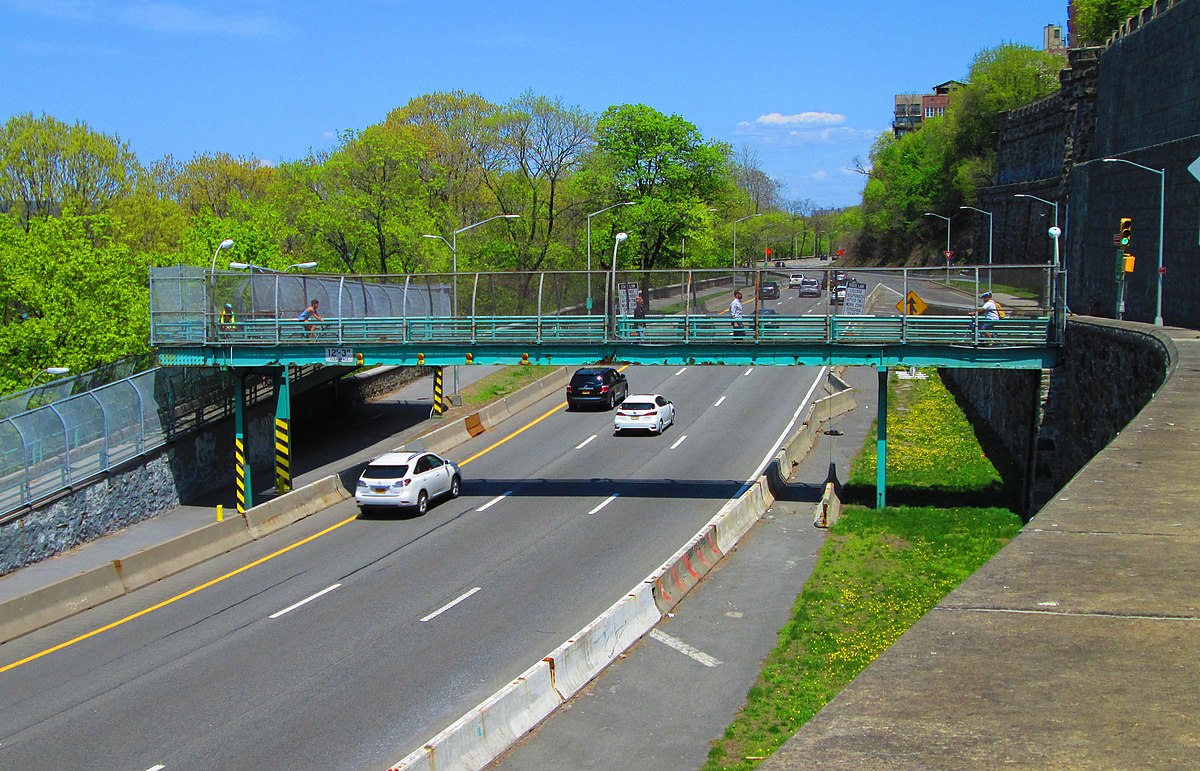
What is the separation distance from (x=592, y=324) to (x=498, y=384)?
2200 cm

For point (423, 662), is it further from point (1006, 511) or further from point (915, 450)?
point (915, 450)

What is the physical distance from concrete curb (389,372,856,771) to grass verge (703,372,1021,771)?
93.3 inches

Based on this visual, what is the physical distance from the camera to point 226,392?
40.7m

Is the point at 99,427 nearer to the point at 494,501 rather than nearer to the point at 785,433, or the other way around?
the point at 494,501

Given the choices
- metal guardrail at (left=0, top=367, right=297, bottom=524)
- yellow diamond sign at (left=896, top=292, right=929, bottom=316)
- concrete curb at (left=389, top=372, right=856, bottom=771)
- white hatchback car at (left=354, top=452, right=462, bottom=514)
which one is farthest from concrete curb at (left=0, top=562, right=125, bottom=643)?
yellow diamond sign at (left=896, top=292, right=929, bottom=316)

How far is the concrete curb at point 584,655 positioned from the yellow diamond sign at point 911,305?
7051mm

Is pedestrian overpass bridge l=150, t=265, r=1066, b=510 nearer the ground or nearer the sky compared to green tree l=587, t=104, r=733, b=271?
nearer the ground

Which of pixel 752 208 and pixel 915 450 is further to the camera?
pixel 752 208

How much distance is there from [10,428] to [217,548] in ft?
22.9

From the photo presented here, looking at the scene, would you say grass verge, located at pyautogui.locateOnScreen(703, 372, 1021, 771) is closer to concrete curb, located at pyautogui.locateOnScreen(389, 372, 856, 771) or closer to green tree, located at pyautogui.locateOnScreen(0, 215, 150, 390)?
concrete curb, located at pyautogui.locateOnScreen(389, 372, 856, 771)

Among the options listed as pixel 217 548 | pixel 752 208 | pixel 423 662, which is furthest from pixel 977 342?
pixel 752 208

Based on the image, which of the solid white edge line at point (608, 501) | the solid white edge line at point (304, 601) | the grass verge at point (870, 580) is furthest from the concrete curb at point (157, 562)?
the grass verge at point (870, 580)

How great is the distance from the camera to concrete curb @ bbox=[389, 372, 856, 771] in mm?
13672

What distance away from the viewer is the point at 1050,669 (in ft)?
20.5
